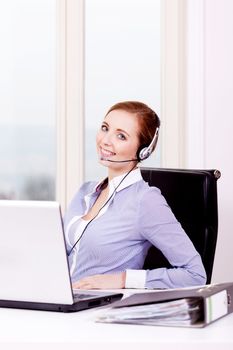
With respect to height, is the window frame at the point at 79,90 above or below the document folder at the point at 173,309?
above

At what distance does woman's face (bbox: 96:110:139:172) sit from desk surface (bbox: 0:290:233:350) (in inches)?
35.6

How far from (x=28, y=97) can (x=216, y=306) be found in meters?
2.31

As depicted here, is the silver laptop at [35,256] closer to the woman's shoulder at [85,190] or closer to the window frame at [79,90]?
the woman's shoulder at [85,190]

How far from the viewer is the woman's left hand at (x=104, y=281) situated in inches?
77.6

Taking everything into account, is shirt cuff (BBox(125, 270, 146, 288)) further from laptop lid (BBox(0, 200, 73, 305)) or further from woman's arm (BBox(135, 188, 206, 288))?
laptop lid (BBox(0, 200, 73, 305))

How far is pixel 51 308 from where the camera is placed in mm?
1469

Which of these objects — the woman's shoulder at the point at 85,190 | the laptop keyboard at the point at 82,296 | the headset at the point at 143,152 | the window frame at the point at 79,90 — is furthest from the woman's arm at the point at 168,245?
the window frame at the point at 79,90

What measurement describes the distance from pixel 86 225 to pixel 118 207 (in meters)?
0.11

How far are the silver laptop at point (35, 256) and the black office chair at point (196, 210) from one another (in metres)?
0.87

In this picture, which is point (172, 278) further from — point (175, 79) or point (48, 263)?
point (175, 79)

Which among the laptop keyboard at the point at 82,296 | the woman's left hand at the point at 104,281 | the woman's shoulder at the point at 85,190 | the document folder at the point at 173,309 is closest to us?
the document folder at the point at 173,309

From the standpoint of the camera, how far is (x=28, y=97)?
352cm

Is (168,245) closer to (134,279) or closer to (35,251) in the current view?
(134,279)

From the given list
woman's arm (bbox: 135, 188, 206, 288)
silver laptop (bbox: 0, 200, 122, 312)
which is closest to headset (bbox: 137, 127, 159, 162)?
woman's arm (bbox: 135, 188, 206, 288)
